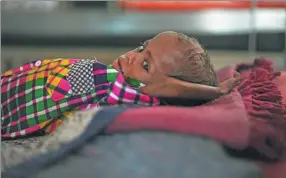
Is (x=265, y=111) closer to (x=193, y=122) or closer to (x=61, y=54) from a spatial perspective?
(x=193, y=122)

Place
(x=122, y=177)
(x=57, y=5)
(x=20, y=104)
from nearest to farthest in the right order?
(x=122, y=177), (x=20, y=104), (x=57, y=5)

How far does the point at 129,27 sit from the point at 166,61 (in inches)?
6.8

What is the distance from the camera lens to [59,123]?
59cm

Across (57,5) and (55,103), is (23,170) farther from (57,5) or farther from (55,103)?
(57,5)

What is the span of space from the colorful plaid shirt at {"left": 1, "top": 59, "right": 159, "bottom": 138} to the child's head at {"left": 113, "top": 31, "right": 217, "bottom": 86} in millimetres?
20

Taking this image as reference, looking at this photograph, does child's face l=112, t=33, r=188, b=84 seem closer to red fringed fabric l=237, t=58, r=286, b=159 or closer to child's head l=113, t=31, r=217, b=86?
child's head l=113, t=31, r=217, b=86

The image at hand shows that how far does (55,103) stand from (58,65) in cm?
7

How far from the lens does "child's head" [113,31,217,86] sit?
64 centimetres

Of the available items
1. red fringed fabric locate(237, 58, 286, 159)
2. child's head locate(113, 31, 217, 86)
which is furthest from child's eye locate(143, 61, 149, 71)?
red fringed fabric locate(237, 58, 286, 159)

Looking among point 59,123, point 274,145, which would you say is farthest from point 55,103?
point 274,145

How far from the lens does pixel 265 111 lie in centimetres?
61

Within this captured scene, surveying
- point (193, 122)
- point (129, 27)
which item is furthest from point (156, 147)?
point (129, 27)

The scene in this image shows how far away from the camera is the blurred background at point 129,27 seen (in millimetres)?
697

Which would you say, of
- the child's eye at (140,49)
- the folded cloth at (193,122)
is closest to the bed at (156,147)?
the folded cloth at (193,122)
